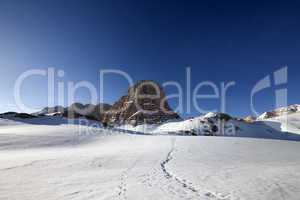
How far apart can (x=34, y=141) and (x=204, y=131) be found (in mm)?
34601

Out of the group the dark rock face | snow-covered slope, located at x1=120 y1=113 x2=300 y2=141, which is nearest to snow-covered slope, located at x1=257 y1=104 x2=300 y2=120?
snow-covered slope, located at x1=120 y1=113 x2=300 y2=141

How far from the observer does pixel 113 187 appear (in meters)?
6.00

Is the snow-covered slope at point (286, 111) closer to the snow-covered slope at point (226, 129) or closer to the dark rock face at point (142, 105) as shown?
the snow-covered slope at point (226, 129)

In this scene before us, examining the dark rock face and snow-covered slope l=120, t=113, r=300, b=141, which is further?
the dark rock face

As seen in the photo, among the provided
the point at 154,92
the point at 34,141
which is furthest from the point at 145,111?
the point at 34,141

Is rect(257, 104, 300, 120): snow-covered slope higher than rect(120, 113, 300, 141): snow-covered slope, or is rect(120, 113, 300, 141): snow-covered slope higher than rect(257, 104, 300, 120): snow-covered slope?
rect(257, 104, 300, 120): snow-covered slope

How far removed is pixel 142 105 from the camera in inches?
3922

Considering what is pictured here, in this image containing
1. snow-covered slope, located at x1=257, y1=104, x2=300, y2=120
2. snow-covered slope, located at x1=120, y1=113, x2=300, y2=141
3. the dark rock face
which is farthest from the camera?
the dark rock face

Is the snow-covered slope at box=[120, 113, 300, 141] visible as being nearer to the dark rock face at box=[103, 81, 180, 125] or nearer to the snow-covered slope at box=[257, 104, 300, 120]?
the snow-covered slope at box=[257, 104, 300, 120]

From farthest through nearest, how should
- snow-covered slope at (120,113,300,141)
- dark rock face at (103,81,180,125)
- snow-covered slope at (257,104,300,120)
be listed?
dark rock face at (103,81,180,125), snow-covered slope at (257,104,300,120), snow-covered slope at (120,113,300,141)

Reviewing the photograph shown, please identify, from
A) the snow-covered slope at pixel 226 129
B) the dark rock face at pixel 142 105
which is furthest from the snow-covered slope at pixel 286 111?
the dark rock face at pixel 142 105

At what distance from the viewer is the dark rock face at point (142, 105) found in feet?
293

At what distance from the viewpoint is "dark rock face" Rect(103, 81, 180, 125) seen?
293 ft

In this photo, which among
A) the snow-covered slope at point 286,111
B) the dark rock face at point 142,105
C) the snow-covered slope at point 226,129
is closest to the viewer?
the snow-covered slope at point 226,129
